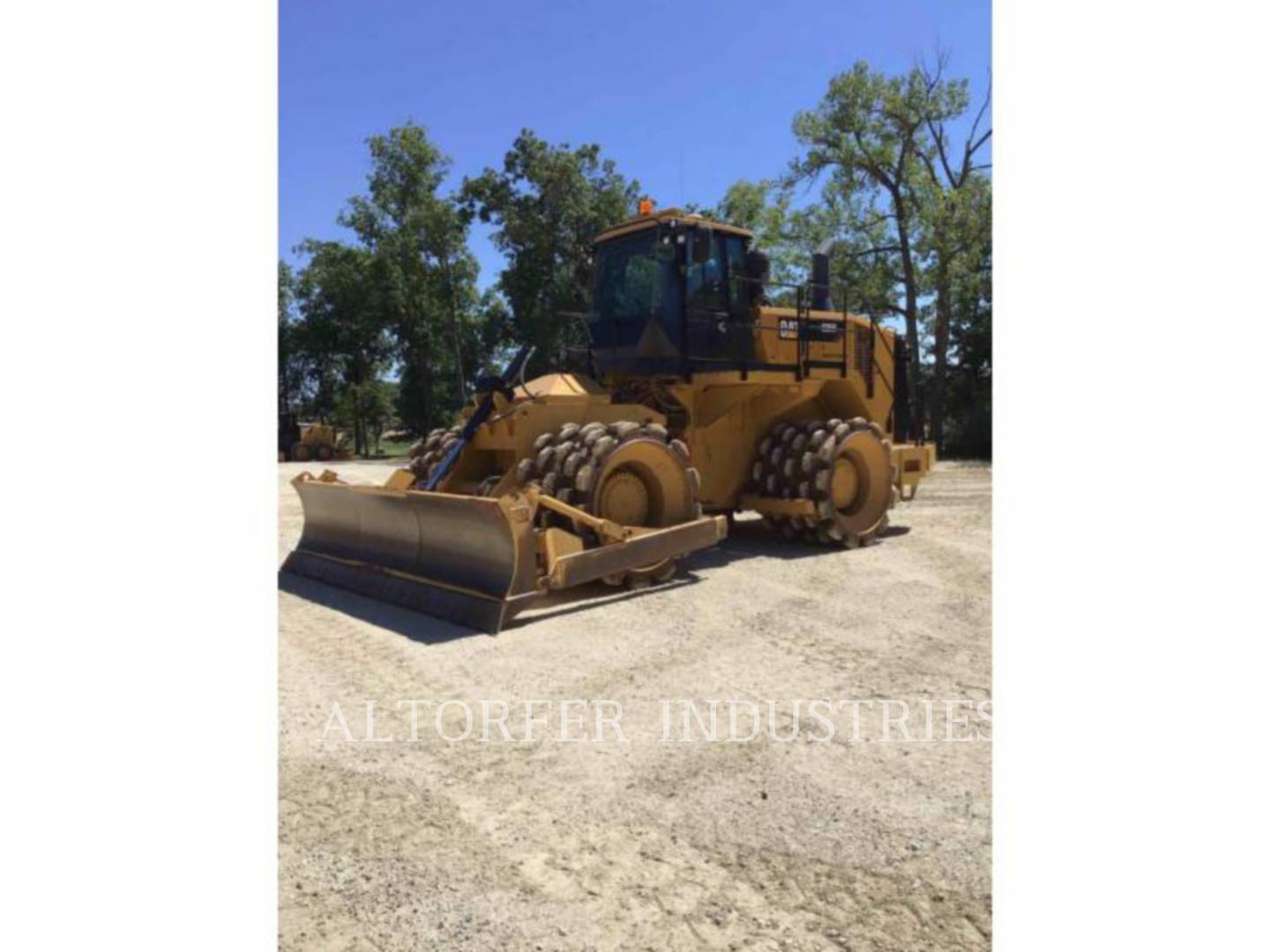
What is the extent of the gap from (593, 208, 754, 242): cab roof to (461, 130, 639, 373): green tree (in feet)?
41.0

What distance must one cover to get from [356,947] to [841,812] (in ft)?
5.25

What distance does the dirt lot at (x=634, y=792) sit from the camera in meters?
2.43

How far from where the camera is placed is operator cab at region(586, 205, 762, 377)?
7188mm

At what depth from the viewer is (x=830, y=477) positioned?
780cm

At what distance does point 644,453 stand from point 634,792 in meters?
3.54

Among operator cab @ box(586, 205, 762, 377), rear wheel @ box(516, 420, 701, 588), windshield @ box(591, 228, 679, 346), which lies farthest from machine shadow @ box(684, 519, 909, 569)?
windshield @ box(591, 228, 679, 346)

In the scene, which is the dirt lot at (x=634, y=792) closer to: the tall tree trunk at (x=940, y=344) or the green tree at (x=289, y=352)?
the tall tree trunk at (x=940, y=344)

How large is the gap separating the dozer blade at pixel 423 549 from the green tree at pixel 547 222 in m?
13.4

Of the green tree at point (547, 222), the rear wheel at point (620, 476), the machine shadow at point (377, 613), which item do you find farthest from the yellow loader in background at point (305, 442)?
the rear wheel at point (620, 476)

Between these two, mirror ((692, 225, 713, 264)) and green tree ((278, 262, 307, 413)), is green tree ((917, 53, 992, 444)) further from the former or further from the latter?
green tree ((278, 262, 307, 413))

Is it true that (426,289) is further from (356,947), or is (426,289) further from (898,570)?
(356,947)

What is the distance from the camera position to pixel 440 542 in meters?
5.82

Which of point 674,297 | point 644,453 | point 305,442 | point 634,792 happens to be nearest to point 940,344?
point 674,297
